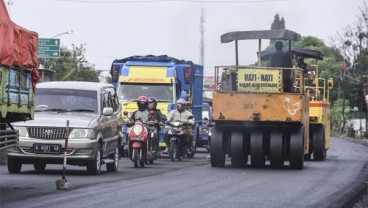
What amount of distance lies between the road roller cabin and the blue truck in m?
6.73

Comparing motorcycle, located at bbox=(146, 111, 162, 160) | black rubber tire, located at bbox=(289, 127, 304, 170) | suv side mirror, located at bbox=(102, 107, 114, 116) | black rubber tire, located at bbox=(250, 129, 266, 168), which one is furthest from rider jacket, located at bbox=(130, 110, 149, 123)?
suv side mirror, located at bbox=(102, 107, 114, 116)

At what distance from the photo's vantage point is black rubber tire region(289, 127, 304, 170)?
2292 centimetres

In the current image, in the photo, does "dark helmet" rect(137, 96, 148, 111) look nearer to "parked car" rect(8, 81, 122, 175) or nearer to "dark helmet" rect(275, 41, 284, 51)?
"parked car" rect(8, 81, 122, 175)

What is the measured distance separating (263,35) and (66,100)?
5754 millimetres

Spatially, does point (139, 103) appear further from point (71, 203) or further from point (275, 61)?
point (71, 203)

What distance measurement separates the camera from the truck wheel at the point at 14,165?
19.5 m

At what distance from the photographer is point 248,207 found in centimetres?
1306

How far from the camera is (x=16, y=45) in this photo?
15180 mm

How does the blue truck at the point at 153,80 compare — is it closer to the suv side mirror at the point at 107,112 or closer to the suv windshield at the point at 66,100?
the suv windshield at the point at 66,100

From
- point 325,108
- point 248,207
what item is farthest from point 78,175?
point 325,108

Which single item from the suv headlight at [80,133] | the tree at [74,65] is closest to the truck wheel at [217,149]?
the suv headlight at [80,133]

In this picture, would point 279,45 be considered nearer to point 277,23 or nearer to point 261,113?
point 261,113

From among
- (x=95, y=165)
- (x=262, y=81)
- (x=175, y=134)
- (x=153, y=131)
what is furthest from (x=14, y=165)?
(x=175, y=134)

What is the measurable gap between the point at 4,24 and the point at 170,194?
143 inches
